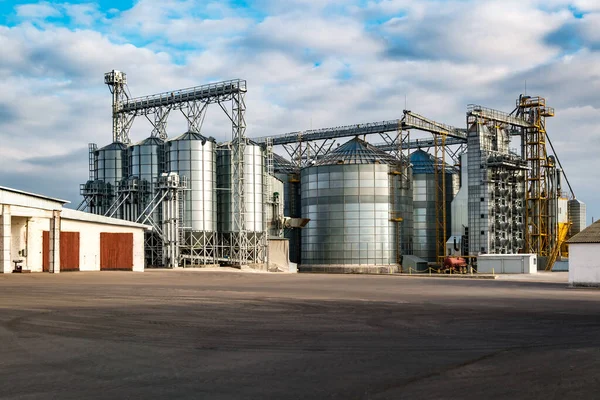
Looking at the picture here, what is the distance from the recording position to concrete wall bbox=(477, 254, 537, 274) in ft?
228

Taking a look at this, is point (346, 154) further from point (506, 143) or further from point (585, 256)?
point (585, 256)

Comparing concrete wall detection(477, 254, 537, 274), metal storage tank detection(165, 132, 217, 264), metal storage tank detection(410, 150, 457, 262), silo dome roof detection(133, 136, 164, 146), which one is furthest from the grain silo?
concrete wall detection(477, 254, 537, 274)

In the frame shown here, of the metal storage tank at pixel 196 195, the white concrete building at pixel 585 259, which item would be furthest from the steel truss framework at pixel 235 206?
the white concrete building at pixel 585 259

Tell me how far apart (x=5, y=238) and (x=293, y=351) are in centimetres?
3921

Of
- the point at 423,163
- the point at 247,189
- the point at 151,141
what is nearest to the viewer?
the point at 247,189

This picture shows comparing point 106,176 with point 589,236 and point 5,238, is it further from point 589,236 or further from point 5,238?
point 589,236

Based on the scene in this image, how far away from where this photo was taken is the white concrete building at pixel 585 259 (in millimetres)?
42062

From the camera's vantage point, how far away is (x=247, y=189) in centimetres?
7838

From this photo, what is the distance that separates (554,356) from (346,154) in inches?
3006

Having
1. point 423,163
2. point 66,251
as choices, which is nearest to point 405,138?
point 423,163

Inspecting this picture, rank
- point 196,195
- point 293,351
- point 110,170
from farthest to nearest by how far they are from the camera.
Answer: point 110,170 < point 196,195 < point 293,351

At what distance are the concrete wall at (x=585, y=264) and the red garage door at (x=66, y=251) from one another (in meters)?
37.3

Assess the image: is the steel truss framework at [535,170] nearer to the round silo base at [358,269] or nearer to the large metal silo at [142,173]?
the round silo base at [358,269]

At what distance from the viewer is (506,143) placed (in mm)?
84375
